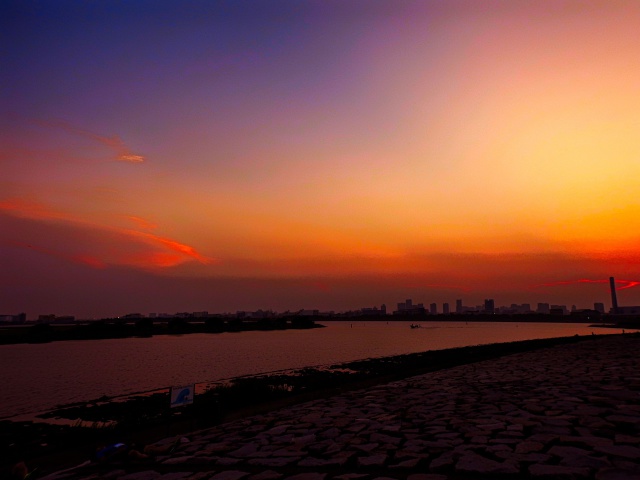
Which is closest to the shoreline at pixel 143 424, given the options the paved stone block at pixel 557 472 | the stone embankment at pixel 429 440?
the stone embankment at pixel 429 440

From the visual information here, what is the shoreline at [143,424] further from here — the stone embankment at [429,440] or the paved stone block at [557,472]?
the paved stone block at [557,472]

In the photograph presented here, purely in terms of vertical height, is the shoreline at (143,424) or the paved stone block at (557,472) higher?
the paved stone block at (557,472)

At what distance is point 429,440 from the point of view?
21.6 feet

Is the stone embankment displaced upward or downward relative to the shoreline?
upward

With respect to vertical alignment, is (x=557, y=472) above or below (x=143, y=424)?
above

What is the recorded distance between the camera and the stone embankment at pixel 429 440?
5.30 metres

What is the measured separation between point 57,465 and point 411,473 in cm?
539

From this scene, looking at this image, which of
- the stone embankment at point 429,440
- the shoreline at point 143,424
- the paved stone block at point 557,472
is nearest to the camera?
the paved stone block at point 557,472

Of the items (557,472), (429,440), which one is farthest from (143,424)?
(557,472)

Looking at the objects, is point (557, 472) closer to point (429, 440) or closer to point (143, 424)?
point (429, 440)

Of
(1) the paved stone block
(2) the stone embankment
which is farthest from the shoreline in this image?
(1) the paved stone block

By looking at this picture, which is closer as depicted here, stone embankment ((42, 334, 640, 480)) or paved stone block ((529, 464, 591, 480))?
paved stone block ((529, 464, 591, 480))

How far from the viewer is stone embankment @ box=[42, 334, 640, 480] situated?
209 inches

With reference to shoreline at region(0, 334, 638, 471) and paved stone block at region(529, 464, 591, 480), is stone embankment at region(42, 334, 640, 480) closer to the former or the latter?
paved stone block at region(529, 464, 591, 480)
